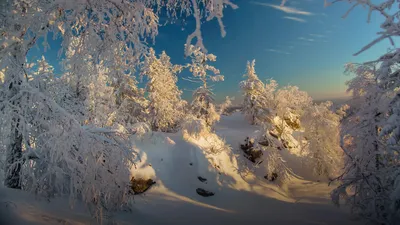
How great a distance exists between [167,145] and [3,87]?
41.8 feet

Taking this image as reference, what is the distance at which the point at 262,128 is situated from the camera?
62.1ft

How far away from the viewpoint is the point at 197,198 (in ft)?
44.5

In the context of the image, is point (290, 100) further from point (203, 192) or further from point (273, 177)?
point (203, 192)

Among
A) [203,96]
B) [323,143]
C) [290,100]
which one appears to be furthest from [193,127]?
[290,100]

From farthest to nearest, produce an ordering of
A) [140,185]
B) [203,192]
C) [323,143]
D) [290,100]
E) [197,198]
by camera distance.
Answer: [290,100] < [323,143] < [203,192] < [197,198] < [140,185]

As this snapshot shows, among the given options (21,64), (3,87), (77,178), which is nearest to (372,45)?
(77,178)

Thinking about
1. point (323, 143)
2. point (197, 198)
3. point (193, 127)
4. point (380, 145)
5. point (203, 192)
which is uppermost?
point (323, 143)

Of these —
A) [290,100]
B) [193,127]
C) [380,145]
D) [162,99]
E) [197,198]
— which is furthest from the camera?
[290,100]

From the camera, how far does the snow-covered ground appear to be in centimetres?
467

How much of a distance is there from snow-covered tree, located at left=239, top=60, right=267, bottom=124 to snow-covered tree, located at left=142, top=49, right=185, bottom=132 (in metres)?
10.7

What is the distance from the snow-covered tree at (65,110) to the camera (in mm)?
3365

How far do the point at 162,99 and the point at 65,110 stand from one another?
1795 cm

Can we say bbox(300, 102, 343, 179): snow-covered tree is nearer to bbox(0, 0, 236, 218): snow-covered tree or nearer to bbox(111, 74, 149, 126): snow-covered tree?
bbox(111, 74, 149, 126): snow-covered tree

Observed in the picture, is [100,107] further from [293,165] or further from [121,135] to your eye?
[293,165]
